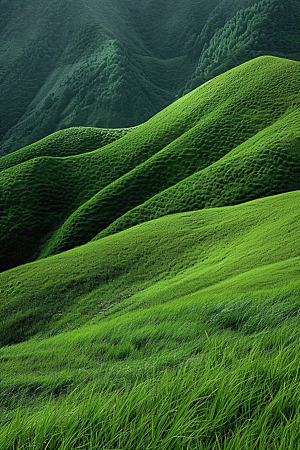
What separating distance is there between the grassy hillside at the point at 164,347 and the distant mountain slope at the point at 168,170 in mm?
18546

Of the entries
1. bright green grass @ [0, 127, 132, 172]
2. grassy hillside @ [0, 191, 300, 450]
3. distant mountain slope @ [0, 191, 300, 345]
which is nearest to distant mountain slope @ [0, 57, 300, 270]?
bright green grass @ [0, 127, 132, 172]

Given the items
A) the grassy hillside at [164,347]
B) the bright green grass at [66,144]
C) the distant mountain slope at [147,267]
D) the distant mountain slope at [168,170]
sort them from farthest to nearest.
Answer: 1. the bright green grass at [66,144]
2. the distant mountain slope at [168,170]
3. the distant mountain slope at [147,267]
4. the grassy hillside at [164,347]

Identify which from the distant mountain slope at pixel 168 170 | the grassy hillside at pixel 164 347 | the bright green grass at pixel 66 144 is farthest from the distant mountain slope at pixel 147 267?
the bright green grass at pixel 66 144

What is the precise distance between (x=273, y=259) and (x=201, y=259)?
7.39m

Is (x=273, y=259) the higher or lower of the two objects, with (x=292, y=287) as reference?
lower

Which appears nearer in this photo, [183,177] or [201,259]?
[201,259]

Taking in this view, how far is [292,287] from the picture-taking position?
331 inches

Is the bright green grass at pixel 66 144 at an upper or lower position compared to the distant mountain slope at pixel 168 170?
upper

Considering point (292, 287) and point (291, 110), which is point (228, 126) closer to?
point (291, 110)

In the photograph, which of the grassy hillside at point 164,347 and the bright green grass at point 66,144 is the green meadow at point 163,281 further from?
the bright green grass at point 66,144

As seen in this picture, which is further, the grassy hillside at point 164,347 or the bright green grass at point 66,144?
the bright green grass at point 66,144

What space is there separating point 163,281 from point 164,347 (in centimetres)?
1463

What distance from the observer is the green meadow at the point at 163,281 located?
305 cm

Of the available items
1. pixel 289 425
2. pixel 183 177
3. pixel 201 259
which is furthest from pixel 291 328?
pixel 183 177
